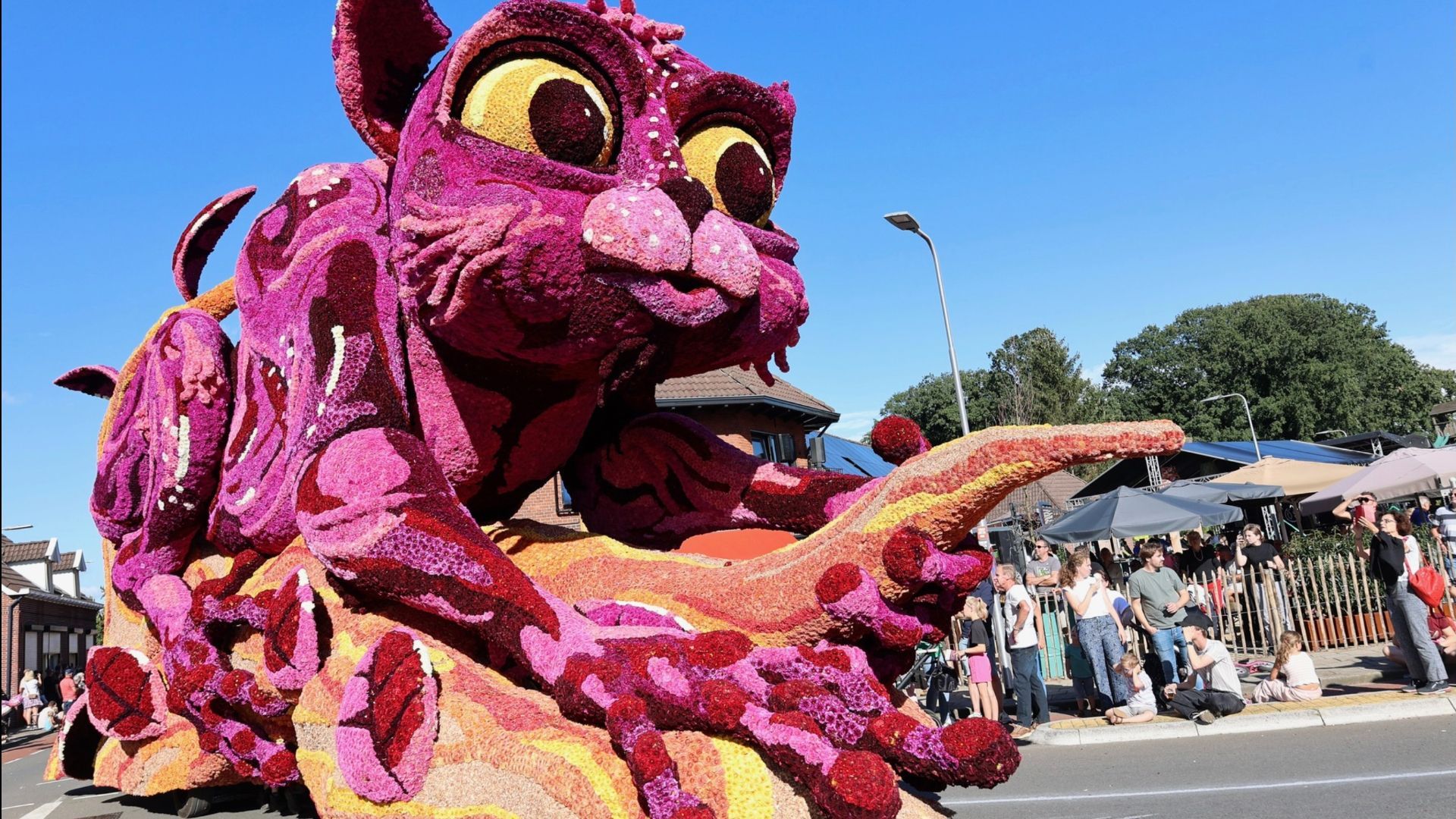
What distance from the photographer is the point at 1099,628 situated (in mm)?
9367

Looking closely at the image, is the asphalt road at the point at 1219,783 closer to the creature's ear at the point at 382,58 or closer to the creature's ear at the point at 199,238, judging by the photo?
the creature's ear at the point at 199,238

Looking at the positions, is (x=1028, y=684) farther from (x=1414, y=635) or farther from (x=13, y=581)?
(x=13, y=581)

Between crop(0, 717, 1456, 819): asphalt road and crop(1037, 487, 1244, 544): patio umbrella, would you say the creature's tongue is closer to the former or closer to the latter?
crop(0, 717, 1456, 819): asphalt road

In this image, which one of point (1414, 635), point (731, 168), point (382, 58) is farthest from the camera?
point (1414, 635)

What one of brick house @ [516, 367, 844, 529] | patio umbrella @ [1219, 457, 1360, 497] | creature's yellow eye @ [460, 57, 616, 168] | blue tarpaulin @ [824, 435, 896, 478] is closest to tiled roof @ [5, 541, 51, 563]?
brick house @ [516, 367, 844, 529]


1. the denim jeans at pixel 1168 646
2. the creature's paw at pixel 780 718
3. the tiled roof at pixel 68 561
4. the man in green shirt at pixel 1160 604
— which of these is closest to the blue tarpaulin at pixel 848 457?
the man in green shirt at pixel 1160 604

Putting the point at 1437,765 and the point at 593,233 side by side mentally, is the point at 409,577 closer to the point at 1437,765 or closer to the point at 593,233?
the point at 593,233

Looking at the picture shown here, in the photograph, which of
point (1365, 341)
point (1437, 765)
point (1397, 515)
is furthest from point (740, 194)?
point (1365, 341)

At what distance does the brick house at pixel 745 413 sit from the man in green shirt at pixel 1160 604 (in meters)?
7.95

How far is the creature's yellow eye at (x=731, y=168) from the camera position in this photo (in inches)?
139

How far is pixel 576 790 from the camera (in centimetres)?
248

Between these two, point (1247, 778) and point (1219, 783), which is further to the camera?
point (1247, 778)

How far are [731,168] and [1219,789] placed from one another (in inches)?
197

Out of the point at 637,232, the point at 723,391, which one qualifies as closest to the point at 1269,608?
the point at 723,391
